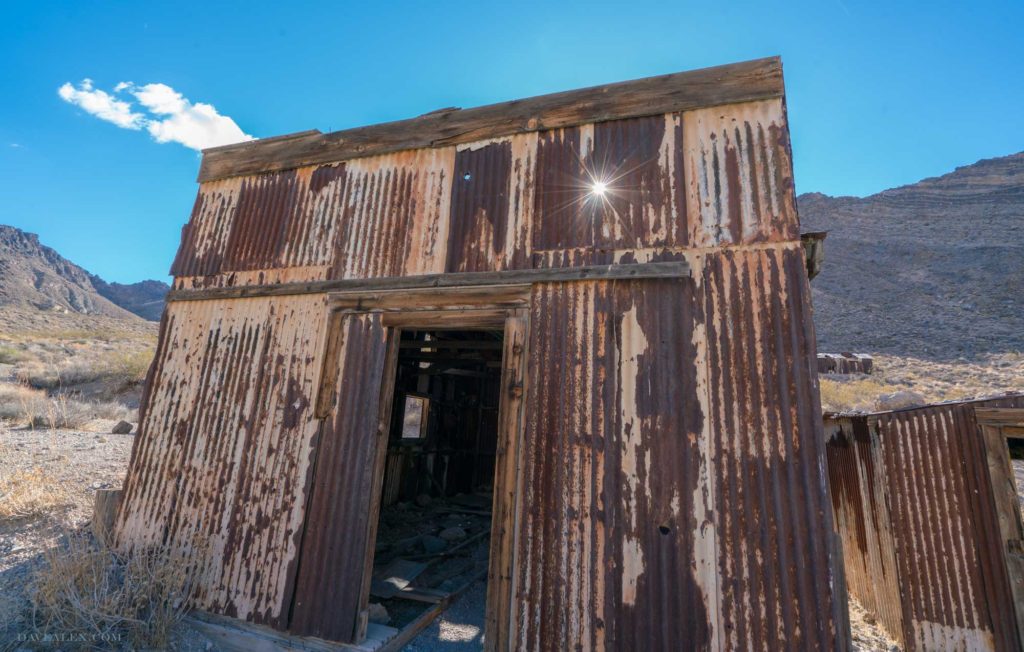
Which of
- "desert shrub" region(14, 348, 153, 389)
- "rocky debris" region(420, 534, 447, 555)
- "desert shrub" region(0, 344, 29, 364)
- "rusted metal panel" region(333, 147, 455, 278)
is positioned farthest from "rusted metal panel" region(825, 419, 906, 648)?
"desert shrub" region(0, 344, 29, 364)

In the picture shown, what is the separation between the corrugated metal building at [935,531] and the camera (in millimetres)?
4973

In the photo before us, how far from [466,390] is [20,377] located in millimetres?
18456

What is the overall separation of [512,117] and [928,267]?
1687 inches

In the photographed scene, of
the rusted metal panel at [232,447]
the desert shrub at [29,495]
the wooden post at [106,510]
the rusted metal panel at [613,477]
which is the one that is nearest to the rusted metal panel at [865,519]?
the rusted metal panel at [613,477]

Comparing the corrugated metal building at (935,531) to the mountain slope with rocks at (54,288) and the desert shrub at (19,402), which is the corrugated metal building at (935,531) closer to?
the desert shrub at (19,402)

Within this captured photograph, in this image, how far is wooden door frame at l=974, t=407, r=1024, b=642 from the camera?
480 cm

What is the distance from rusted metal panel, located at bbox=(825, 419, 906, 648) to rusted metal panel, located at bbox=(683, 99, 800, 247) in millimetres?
3727

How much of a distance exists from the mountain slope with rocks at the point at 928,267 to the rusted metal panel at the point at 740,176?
26147 millimetres

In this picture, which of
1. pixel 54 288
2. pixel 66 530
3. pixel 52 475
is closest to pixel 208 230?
pixel 66 530

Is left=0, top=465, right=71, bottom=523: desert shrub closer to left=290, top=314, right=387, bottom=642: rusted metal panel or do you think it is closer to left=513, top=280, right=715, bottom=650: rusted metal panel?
left=290, top=314, right=387, bottom=642: rusted metal panel

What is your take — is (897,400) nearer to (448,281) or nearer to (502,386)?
(502,386)

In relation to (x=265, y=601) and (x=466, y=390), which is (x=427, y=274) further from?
(x=466, y=390)

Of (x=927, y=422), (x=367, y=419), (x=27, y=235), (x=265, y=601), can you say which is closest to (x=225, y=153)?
(x=367, y=419)

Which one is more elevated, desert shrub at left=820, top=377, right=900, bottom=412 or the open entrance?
desert shrub at left=820, top=377, right=900, bottom=412
